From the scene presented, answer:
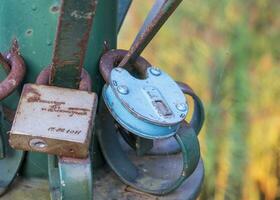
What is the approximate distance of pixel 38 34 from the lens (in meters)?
1.18

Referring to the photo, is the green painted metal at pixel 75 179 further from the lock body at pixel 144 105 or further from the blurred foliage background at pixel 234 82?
the blurred foliage background at pixel 234 82

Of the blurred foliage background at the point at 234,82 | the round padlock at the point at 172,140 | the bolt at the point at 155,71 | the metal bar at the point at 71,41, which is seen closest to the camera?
the metal bar at the point at 71,41

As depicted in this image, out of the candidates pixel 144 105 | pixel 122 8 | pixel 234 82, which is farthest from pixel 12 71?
pixel 234 82

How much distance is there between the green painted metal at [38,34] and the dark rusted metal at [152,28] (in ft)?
0.25

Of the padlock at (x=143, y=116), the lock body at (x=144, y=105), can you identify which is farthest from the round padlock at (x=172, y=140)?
the lock body at (x=144, y=105)

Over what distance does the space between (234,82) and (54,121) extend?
167 centimetres

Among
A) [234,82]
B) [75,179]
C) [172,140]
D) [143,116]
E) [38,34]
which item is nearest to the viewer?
[75,179]

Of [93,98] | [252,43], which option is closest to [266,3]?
[252,43]

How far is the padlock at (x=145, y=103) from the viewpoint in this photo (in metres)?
1.09

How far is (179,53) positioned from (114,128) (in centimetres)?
153

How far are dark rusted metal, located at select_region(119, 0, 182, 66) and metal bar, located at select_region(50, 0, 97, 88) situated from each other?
0.13 m

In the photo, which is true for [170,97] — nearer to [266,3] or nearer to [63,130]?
[63,130]

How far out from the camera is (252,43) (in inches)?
107

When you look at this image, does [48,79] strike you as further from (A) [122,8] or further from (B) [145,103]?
(A) [122,8]
